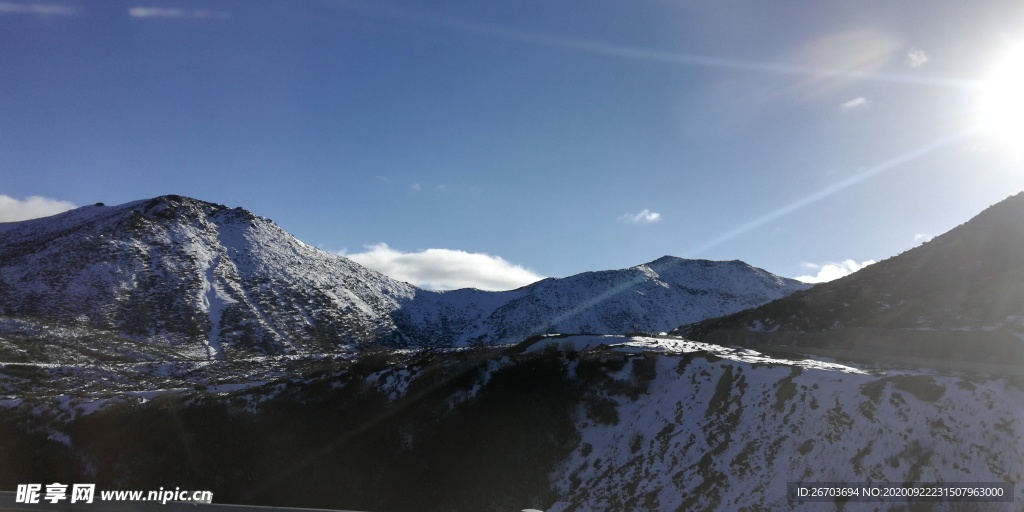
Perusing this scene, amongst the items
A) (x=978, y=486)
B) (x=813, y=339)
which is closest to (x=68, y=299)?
(x=813, y=339)

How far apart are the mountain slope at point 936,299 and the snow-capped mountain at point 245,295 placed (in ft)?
223

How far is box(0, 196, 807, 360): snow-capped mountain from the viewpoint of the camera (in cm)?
8069

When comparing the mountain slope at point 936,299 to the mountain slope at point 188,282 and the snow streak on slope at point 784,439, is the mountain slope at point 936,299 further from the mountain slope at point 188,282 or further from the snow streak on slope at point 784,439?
the mountain slope at point 188,282

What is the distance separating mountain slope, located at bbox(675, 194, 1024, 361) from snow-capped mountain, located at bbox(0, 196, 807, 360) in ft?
223

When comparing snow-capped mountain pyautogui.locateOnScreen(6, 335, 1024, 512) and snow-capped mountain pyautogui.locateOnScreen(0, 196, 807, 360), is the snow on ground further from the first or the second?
snow-capped mountain pyautogui.locateOnScreen(0, 196, 807, 360)

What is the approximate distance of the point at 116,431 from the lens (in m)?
30.6

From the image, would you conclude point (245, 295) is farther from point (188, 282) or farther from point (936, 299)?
point (936, 299)

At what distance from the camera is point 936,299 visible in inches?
1540

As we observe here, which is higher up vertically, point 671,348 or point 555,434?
point 671,348

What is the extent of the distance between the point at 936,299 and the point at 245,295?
98.7 metres

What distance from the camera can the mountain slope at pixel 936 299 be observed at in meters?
30.5

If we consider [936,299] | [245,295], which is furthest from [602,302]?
[936,299]

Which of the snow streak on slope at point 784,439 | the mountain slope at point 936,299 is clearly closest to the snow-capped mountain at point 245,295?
the snow streak on slope at point 784,439

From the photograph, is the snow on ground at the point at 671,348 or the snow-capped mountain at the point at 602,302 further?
the snow-capped mountain at the point at 602,302
